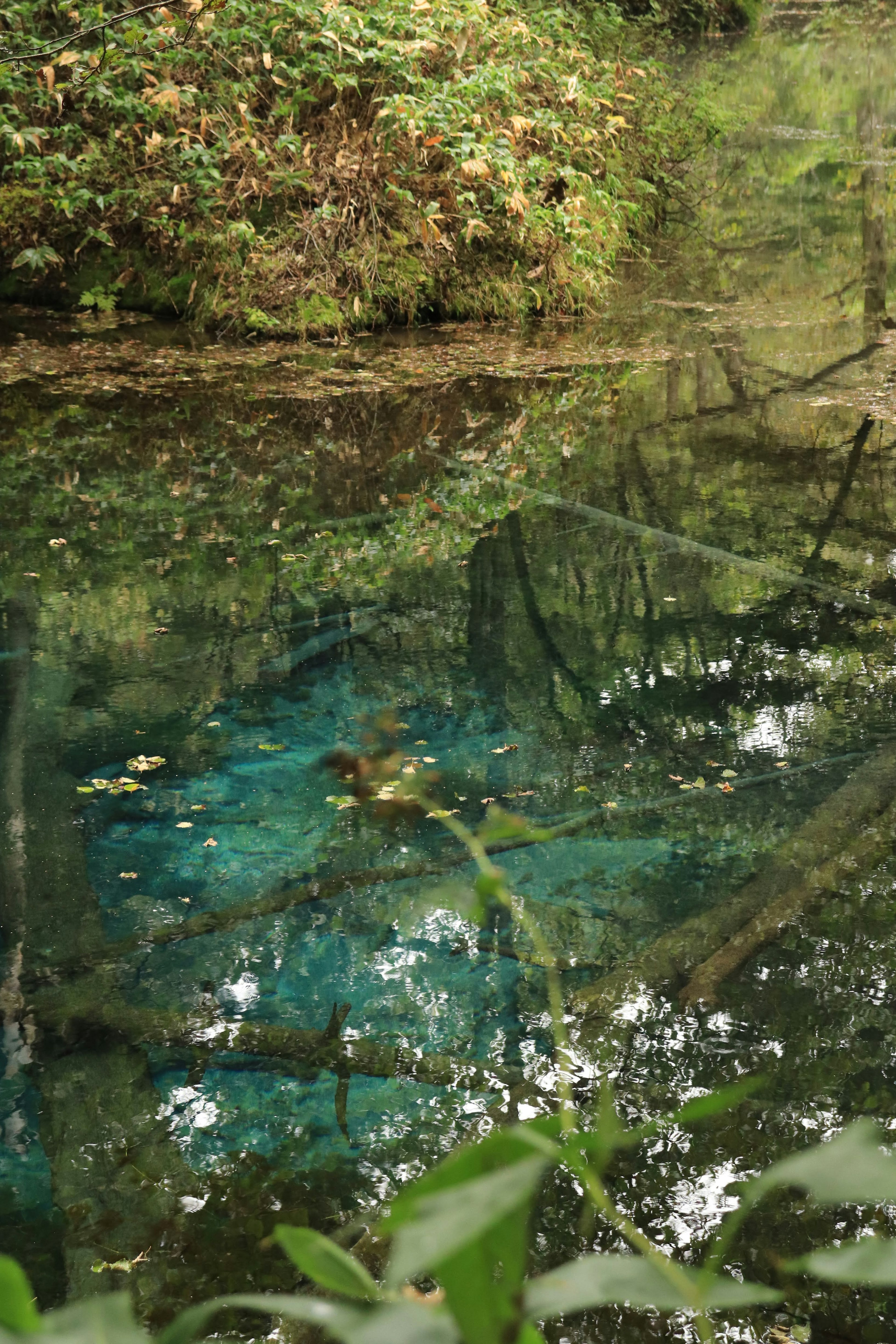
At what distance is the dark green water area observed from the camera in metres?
2.17

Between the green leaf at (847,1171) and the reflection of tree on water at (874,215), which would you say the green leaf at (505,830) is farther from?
the reflection of tree on water at (874,215)

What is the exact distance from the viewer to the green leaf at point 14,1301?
37 cm

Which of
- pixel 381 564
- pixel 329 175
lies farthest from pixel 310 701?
pixel 329 175

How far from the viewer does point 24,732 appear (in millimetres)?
3695

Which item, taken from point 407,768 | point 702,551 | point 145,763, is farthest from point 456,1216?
point 702,551

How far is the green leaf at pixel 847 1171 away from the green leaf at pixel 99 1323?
0.21 m

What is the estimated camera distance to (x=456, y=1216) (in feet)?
1.14

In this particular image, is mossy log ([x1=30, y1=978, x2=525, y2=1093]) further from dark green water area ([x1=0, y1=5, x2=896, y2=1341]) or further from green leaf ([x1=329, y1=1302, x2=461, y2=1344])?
green leaf ([x1=329, y1=1302, x2=461, y2=1344])

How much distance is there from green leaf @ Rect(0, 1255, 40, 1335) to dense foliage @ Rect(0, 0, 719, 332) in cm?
902

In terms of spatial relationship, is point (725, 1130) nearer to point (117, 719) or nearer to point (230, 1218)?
point (230, 1218)

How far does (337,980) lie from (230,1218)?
675 mm

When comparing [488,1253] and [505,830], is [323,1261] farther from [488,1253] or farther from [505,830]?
[505,830]

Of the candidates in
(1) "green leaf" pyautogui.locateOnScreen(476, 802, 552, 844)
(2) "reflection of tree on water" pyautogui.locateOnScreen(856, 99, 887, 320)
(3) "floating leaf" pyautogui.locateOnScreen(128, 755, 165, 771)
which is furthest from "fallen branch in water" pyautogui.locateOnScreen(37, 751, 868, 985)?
(2) "reflection of tree on water" pyautogui.locateOnScreen(856, 99, 887, 320)

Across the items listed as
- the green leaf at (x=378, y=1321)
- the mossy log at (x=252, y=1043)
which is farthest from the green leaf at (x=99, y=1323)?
Result: the mossy log at (x=252, y=1043)
